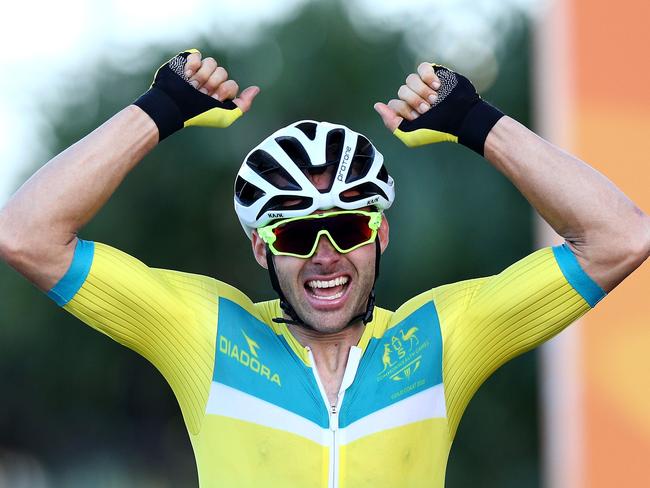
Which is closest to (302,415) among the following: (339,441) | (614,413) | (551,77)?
(339,441)

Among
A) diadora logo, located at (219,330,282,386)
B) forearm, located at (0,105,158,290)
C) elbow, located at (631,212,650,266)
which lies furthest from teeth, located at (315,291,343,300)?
elbow, located at (631,212,650,266)

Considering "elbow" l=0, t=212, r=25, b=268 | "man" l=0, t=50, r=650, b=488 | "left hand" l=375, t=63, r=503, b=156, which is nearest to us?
"elbow" l=0, t=212, r=25, b=268

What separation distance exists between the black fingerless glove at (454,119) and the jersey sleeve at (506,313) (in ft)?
1.64

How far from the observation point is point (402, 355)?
475 cm

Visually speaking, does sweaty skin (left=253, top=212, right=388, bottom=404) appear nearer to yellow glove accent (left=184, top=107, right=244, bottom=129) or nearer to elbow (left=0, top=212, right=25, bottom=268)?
yellow glove accent (left=184, top=107, right=244, bottom=129)

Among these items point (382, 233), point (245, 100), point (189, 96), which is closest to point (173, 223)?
point (245, 100)

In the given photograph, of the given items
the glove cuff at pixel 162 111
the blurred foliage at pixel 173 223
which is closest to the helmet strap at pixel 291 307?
the glove cuff at pixel 162 111

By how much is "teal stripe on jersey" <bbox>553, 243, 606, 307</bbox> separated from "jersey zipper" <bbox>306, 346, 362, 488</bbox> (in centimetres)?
83

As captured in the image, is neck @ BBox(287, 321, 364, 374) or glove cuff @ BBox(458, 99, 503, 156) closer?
glove cuff @ BBox(458, 99, 503, 156)

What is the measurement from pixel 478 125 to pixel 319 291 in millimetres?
856

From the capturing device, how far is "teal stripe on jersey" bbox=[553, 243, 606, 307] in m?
4.57

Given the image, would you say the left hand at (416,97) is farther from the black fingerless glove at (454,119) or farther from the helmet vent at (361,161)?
the helmet vent at (361,161)

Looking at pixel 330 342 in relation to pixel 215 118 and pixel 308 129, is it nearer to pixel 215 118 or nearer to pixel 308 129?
pixel 308 129

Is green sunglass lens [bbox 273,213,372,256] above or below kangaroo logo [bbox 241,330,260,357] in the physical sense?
above
